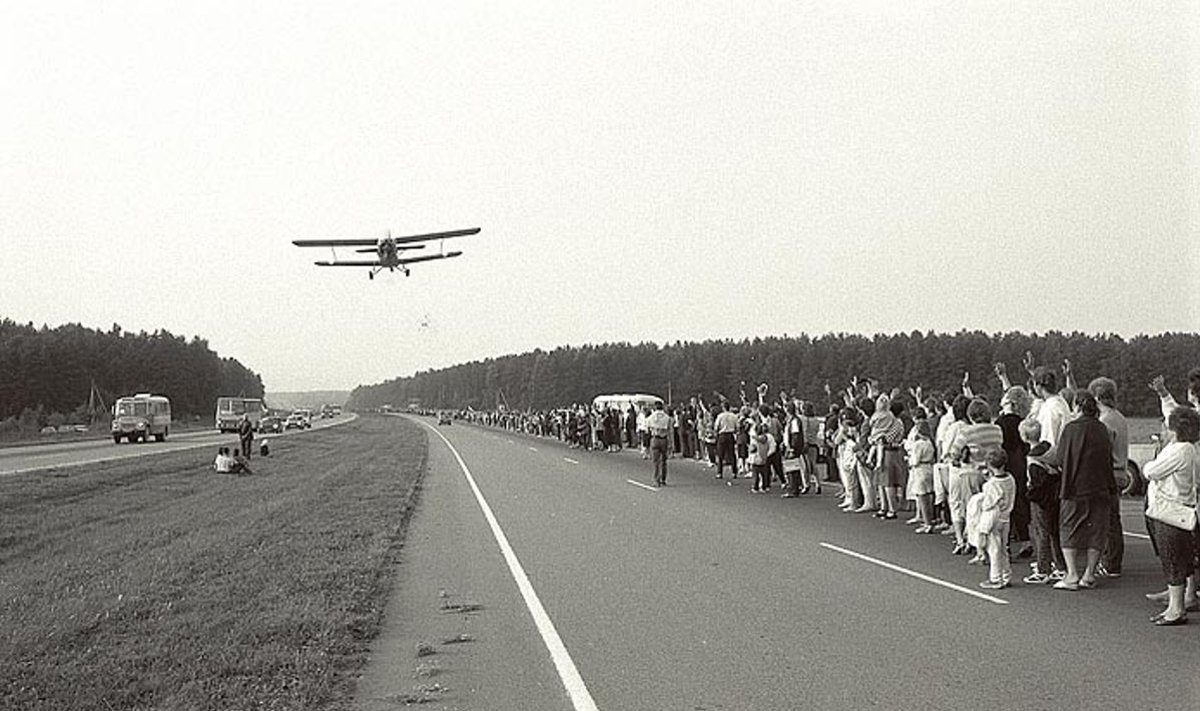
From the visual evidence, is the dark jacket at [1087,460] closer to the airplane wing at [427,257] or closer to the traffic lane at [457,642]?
the traffic lane at [457,642]

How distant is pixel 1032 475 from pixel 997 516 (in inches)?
21.5

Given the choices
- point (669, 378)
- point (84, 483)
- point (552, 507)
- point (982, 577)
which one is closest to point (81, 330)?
point (669, 378)

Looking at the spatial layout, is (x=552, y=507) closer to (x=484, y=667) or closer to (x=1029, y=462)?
(x=1029, y=462)

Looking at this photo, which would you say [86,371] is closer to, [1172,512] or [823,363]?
[823,363]

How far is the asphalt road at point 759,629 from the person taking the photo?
6.44 m

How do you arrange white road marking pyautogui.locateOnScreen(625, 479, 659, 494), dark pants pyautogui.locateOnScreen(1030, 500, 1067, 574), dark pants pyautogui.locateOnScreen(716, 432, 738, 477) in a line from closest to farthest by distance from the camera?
dark pants pyautogui.locateOnScreen(1030, 500, 1067, 574), white road marking pyautogui.locateOnScreen(625, 479, 659, 494), dark pants pyautogui.locateOnScreen(716, 432, 738, 477)

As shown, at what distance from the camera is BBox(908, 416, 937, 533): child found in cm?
1473

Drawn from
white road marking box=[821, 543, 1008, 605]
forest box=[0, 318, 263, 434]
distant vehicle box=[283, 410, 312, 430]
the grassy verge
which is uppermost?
forest box=[0, 318, 263, 434]

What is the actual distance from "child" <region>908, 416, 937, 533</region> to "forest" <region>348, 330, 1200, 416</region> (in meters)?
23.6

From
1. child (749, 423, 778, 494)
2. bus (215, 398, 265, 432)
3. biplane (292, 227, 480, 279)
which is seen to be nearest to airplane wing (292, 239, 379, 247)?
biplane (292, 227, 480, 279)

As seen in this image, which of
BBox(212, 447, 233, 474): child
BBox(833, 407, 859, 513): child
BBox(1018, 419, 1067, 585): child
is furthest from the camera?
BBox(212, 447, 233, 474): child

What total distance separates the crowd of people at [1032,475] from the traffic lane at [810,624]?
0.55 metres

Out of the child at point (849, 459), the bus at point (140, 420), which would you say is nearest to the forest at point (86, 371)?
the bus at point (140, 420)

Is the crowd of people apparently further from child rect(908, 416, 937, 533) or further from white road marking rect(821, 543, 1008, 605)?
white road marking rect(821, 543, 1008, 605)
